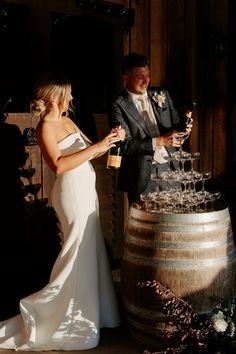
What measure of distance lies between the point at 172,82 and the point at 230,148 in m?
1.32

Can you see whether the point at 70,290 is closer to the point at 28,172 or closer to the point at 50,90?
the point at 28,172

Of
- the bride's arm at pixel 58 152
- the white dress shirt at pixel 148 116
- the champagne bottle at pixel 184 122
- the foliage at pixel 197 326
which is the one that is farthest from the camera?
the white dress shirt at pixel 148 116

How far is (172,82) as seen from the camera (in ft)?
21.6

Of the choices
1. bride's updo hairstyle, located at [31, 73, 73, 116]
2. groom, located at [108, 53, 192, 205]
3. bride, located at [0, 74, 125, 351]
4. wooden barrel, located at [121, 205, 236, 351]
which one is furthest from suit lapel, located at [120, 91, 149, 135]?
wooden barrel, located at [121, 205, 236, 351]

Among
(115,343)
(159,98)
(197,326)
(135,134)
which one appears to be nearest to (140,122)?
(135,134)

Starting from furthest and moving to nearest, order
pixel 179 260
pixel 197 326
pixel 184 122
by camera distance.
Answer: pixel 184 122, pixel 179 260, pixel 197 326

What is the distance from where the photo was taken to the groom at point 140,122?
489 centimetres

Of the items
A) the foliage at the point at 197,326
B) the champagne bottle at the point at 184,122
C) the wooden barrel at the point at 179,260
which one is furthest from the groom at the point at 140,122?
the foliage at the point at 197,326

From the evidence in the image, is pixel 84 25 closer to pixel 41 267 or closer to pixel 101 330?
pixel 41 267

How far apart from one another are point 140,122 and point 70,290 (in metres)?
1.42

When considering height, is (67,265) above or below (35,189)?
below

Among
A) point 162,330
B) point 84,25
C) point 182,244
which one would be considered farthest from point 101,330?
point 84,25

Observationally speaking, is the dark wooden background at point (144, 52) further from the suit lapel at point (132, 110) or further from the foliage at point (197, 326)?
the foliage at point (197, 326)

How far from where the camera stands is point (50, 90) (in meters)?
4.25
